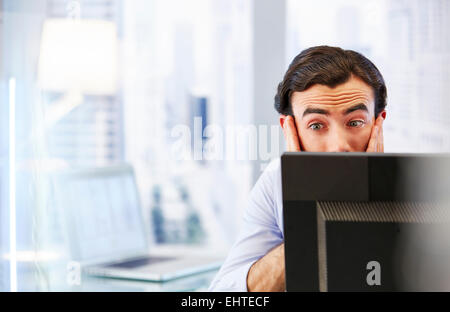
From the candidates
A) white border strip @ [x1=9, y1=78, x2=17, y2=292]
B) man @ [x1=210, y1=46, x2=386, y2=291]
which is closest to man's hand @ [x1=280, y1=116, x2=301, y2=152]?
man @ [x1=210, y1=46, x2=386, y2=291]

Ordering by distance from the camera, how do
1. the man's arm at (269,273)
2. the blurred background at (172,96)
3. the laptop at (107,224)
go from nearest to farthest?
1. the man's arm at (269,273)
2. the laptop at (107,224)
3. the blurred background at (172,96)

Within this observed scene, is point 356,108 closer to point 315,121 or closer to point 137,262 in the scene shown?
point 315,121

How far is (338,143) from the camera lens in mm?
1508

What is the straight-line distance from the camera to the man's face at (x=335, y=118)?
153cm

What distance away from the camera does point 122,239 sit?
2.43 m

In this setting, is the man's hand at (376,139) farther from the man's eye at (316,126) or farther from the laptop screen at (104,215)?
the laptop screen at (104,215)

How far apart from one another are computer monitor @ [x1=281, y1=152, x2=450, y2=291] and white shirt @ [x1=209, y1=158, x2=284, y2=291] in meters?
0.61

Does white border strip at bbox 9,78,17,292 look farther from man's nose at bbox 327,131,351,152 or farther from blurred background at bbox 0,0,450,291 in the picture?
man's nose at bbox 327,131,351,152

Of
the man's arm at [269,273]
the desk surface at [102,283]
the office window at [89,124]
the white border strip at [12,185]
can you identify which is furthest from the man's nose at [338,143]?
the white border strip at [12,185]

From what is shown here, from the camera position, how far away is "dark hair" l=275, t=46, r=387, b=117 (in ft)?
5.24

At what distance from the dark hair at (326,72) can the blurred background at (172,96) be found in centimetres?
94

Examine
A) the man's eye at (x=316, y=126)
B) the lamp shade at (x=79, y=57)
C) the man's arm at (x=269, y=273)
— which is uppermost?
the lamp shade at (x=79, y=57)
